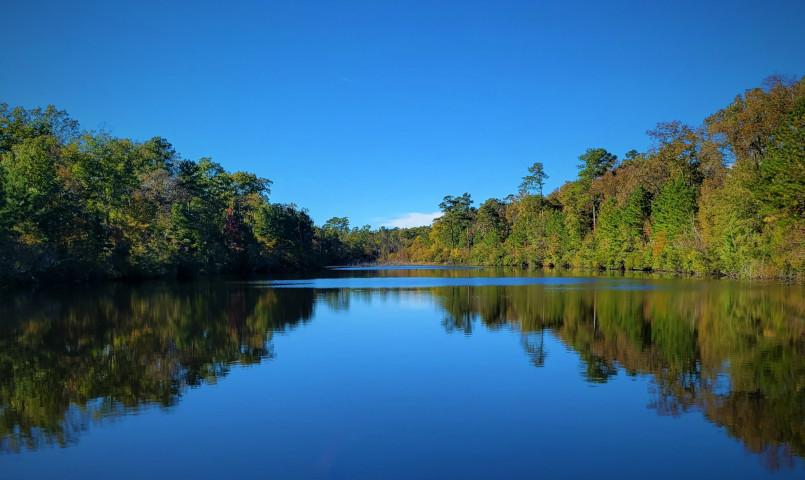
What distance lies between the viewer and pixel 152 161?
61.8 m

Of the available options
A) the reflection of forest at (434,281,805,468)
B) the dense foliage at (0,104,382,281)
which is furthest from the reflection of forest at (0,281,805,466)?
the dense foliage at (0,104,382,281)

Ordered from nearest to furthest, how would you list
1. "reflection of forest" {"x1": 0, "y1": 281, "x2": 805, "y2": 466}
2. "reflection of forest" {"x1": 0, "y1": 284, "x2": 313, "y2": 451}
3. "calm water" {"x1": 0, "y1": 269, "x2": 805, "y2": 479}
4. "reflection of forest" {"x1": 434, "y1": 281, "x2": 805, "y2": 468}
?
"calm water" {"x1": 0, "y1": 269, "x2": 805, "y2": 479}
"reflection of forest" {"x1": 434, "y1": 281, "x2": 805, "y2": 468}
"reflection of forest" {"x1": 0, "y1": 281, "x2": 805, "y2": 466}
"reflection of forest" {"x1": 0, "y1": 284, "x2": 313, "y2": 451}

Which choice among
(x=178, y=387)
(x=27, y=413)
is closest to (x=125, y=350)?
(x=178, y=387)

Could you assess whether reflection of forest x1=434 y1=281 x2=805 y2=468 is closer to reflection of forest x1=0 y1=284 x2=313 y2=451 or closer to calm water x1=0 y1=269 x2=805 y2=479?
calm water x1=0 y1=269 x2=805 y2=479

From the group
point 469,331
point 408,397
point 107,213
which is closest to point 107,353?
point 408,397

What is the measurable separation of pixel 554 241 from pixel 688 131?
96.9ft

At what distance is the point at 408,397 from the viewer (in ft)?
35.9

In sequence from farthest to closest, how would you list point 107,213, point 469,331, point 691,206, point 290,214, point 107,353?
point 290,214 < point 691,206 < point 107,213 < point 469,331 < point 107,353

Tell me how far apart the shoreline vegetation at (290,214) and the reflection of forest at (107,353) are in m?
12.3

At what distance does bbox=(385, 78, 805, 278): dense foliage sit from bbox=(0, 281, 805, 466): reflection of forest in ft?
28.2

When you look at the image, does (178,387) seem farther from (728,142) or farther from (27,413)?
(728,142)

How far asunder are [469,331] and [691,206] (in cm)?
4367

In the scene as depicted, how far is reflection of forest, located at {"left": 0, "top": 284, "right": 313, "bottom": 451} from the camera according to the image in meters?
10.0

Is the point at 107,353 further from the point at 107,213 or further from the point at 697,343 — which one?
the point at 107,213
